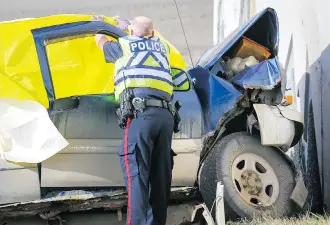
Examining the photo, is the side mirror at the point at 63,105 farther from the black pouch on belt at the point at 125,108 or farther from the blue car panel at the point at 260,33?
the blue car panel at the point at 260,33

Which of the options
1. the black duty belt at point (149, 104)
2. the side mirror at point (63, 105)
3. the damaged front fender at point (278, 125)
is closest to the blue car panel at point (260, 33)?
the damaged front fender at point (278, 125)

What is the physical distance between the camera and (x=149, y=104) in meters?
4.08

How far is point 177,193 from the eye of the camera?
4547 mm

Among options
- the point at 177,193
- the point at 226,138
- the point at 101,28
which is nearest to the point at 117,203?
the point at 177,193

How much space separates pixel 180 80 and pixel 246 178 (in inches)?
35.8

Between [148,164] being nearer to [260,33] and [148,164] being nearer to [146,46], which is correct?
[146,46]

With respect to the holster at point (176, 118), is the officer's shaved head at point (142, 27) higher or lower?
higher

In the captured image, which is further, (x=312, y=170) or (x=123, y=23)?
(x=312, y=170)

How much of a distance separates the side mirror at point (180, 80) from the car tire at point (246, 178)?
0.52m

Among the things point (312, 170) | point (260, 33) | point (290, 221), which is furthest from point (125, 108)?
point (312, 170)

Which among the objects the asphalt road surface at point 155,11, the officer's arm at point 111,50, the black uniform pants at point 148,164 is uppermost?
the asphalt road surface at point 155,11

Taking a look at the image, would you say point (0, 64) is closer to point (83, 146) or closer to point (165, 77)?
point (83, 146)

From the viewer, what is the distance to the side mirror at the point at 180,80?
4531mm

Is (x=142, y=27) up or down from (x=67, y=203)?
up
